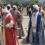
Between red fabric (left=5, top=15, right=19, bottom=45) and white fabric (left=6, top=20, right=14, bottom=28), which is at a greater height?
white fabric (left=6, top=20, right=14, bottom=28)

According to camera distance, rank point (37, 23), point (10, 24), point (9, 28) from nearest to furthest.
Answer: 1. point (10, 24)
2. point (9, 28)
3. point (37, 23)

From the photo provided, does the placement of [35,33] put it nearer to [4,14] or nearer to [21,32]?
[4,14]

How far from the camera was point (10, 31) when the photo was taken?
7629 millimetres

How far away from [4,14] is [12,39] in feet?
2.59

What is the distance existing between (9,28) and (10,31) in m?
0.12

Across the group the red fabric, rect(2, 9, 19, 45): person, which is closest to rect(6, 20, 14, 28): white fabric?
rect(2, 9, 19, 45): person

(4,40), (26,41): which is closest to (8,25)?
(4,40)

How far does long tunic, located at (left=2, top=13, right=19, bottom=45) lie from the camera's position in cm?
744

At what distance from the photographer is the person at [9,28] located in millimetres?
7469

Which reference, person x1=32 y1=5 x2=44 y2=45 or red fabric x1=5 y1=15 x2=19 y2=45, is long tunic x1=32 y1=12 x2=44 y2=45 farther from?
red fabric x1=5 y1=15 x2=19 y2=45

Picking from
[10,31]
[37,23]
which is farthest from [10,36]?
[37,23]

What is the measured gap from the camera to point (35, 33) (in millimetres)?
8781

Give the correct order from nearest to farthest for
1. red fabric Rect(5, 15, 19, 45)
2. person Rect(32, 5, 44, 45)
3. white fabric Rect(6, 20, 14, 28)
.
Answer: white fabric Rect(6, 20, 14, 28)
red fabric Rect(5, 15, 19, 45)
person Rect(32, 5, 44, 45)

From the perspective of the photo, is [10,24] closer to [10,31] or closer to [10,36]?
[10,31]
